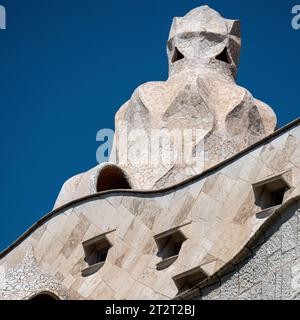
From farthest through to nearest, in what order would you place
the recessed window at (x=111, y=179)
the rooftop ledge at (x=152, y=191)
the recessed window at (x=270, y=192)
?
the recessed window at (x=111, y=179) < the rooftop ledge at (x=152, y=191) < the recessed window at (x=270, y=192)

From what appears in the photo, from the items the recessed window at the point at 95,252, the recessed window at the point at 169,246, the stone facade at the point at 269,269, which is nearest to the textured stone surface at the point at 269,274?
the stone facade at the point at 269,269

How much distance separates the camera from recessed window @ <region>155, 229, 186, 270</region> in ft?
51.2

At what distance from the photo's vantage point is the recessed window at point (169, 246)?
51.2ft

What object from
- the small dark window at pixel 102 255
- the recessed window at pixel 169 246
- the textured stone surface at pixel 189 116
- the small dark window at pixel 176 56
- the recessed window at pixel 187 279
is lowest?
the small dark window at pixel 102 255

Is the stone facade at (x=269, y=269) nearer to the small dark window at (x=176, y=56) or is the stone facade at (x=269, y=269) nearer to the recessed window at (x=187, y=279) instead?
the recessed window at (x=187, y=279)

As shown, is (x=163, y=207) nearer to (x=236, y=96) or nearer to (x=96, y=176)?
(x=96, y=176)

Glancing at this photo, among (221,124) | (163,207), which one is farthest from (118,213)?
(221,124)

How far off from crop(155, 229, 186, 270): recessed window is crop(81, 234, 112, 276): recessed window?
0.93 metres

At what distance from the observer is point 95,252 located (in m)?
16.9

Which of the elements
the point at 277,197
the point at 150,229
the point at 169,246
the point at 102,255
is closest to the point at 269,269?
the point at 277,197

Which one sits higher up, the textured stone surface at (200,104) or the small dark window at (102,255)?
the textured stone surface at (200,104)

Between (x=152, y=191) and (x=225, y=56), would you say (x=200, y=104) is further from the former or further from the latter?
(x=152, y=191)

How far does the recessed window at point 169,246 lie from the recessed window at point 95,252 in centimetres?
93

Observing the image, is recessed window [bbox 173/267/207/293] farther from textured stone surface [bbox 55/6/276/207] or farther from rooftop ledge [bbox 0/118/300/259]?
textured stone surface [bbox 55/6/276/207]
